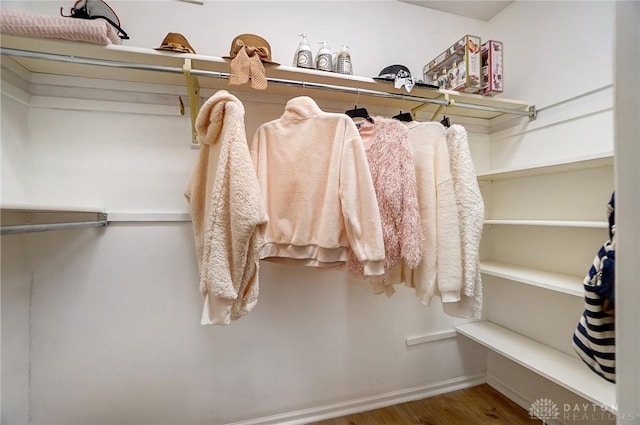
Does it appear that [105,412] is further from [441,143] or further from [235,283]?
[441,143]

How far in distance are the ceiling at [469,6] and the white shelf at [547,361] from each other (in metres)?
1.97

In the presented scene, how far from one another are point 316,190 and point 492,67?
1111 mm

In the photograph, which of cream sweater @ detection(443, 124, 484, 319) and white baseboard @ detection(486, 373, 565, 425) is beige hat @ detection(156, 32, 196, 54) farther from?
white baseboard @ detection(486, 373, 565, 425)

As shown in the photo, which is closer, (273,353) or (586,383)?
(586,383)

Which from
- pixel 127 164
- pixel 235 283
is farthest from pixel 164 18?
pixel 235 283

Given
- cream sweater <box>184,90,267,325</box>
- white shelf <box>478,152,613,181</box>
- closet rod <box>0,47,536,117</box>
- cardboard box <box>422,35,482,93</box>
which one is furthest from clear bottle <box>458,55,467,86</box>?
cream sweater <box>184,90,267,325</box>

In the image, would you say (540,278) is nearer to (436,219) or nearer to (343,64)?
(436,219)

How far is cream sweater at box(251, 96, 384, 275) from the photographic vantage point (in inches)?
35.5

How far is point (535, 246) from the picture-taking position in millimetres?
1404

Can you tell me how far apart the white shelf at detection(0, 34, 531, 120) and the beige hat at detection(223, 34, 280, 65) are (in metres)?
0.04

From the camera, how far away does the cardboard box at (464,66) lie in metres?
1.23

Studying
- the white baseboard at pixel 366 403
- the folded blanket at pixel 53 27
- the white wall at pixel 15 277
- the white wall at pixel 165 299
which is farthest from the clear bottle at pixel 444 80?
the white wall at pixel 15 277

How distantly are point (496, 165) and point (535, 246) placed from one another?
0.54 meters

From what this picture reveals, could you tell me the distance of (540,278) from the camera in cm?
119
